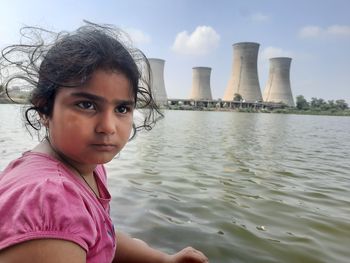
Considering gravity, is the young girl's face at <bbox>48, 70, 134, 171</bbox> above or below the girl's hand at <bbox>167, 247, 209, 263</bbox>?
above

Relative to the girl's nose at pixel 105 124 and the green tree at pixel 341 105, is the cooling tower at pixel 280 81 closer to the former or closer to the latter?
the green tree at pixel 341 105

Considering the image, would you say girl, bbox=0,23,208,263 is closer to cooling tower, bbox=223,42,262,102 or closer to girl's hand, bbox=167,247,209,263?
girl's hand, bbox=167,247,209,263

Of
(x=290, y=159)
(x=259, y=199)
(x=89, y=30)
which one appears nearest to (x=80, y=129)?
(x=89, y=30)

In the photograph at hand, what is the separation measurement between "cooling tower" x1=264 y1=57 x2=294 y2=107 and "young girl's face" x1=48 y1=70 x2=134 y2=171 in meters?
41.5

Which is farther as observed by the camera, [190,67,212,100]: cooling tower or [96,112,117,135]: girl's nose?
[190,67,212,100]: cooling tower

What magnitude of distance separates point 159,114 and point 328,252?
3.50 ft

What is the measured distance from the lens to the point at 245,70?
3781cm

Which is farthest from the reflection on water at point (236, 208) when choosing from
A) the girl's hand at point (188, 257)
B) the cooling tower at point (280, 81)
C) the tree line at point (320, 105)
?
the tree line at point (320, 105)

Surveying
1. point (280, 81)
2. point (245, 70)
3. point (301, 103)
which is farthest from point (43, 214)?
point (301, 103)

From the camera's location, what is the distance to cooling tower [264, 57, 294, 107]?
132 feet

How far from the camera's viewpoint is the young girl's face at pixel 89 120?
35.2 inches

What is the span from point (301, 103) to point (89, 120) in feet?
189

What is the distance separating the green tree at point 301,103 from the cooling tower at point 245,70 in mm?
15103

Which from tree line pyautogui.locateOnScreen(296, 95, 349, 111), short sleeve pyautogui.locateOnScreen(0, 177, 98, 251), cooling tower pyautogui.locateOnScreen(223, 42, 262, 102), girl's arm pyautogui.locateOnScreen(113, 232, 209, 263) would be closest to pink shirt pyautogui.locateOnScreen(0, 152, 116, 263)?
short sleeve pyautogui.locateOnScreen(0, 177, 98, 251)
